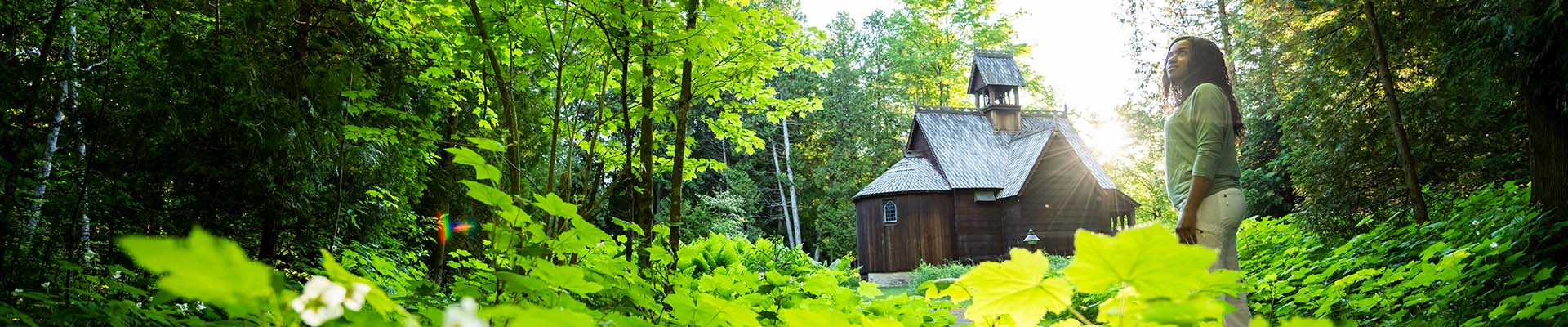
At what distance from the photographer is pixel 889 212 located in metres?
23.3

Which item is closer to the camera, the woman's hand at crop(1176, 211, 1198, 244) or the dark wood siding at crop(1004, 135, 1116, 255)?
the woman's hand at crop(1176, 211, 1198, 244)

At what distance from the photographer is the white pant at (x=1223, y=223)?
10.6 ft

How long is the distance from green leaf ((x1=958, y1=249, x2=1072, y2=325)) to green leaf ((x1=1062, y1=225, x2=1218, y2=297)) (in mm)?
110

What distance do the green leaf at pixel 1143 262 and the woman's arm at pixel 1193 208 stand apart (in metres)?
2.66

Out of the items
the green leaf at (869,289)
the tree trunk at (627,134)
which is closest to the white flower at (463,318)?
the tree trunk at (627,134)

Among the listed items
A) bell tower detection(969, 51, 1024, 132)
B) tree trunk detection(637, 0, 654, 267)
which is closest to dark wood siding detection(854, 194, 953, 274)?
bell tower detection(969, 51, 1024, 132)

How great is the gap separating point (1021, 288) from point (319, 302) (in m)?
0.75

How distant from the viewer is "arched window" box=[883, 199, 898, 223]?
23.2m

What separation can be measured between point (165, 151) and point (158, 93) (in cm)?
54

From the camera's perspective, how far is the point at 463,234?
10672 mm

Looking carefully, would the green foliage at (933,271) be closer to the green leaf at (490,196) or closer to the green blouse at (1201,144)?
the green blouse at (1201,144)

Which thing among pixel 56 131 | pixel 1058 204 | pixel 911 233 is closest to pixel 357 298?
pixel 56 131

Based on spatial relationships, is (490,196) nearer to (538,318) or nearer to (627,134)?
(538,318)

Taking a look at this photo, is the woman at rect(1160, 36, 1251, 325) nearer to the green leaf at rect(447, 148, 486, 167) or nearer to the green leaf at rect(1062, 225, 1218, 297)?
the green leaf at rect(1062, 225, 1218, 297)
